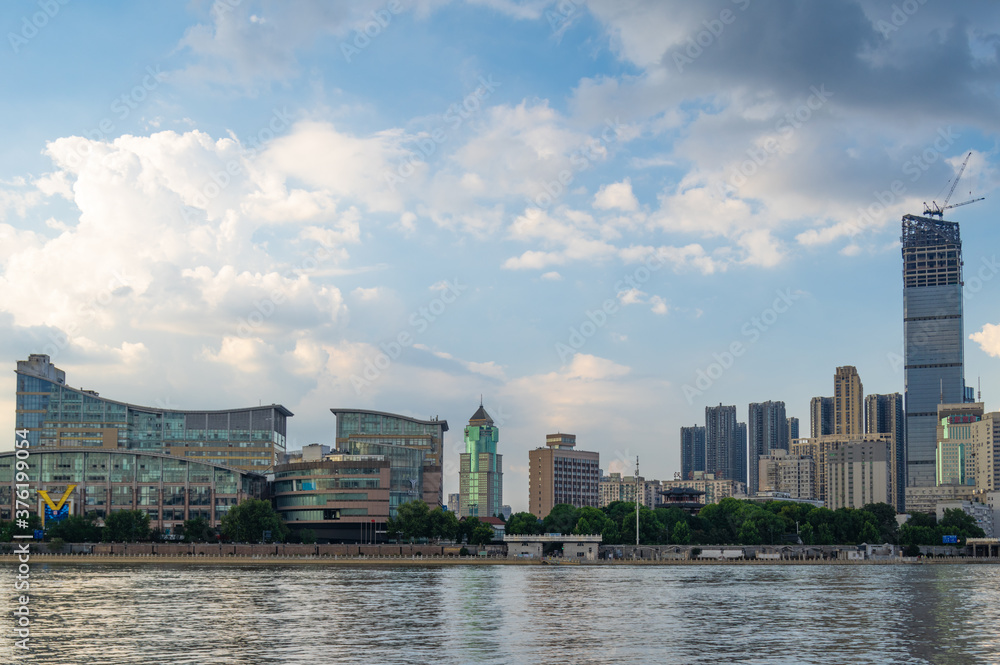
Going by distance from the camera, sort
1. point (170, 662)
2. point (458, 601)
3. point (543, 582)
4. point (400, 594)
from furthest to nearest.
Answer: point (543, 582) < point (400, 594) < point (458, 601) < point (170, 662)

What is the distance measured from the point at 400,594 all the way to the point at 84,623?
44.3m

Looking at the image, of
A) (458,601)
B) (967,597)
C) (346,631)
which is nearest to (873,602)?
(967,597)

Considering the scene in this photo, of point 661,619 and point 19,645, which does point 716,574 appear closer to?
point 661,619

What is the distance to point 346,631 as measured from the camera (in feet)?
281

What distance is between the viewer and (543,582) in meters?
157

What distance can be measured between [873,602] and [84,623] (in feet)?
267

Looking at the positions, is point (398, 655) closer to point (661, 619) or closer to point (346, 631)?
point (346, 631)

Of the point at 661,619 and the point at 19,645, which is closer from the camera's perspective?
the point at 19,645

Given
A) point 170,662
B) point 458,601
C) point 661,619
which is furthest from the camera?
point 458,601

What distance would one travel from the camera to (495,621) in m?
94.2

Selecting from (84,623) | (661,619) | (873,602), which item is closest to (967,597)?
(873,602)

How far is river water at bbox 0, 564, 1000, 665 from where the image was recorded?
→ 238ft

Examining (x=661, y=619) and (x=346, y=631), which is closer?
(x=346, y=631)

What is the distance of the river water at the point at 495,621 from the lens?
72438mm
